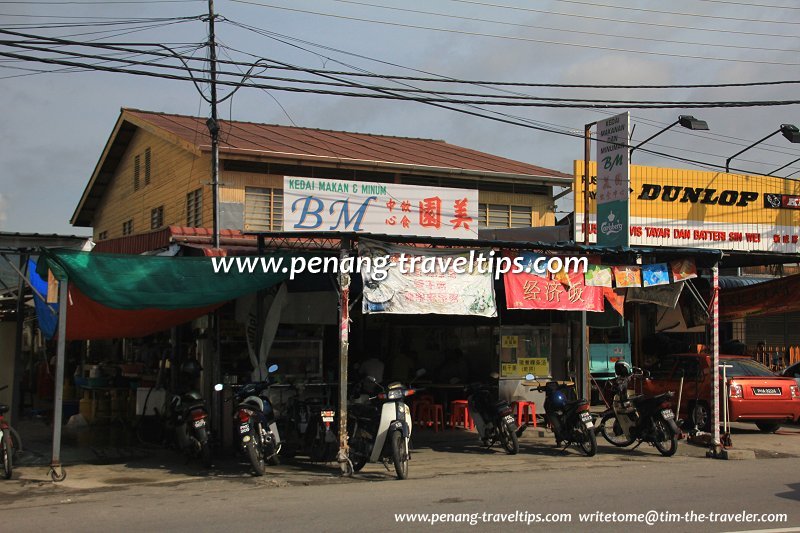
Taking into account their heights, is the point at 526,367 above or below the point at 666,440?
above

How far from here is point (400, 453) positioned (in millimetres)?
10812

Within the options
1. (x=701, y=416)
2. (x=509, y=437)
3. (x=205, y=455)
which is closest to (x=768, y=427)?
(x=701, y=416)

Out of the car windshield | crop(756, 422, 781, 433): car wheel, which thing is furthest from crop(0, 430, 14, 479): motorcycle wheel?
crop(756, 422, 781, 433): car wheel

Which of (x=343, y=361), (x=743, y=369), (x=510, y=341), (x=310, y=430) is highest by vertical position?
(x=510, y=341)

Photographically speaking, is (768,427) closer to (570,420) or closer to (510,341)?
(510,341)

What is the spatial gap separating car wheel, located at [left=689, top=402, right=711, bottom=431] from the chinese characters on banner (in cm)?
328

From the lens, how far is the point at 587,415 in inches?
512

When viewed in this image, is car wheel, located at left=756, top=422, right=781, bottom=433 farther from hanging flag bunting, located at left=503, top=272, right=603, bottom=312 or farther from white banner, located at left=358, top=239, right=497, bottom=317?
white banner, located at left=358, top=239, right=497, bottom=317

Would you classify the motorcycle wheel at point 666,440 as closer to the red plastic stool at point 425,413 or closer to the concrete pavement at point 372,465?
the concrete pavement at point 372,465

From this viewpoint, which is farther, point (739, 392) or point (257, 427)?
point (739, 392)

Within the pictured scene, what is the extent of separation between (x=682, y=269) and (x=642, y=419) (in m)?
2.98

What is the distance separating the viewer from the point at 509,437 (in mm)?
13180

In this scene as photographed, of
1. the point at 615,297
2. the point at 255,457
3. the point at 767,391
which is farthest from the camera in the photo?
the point at 767,391

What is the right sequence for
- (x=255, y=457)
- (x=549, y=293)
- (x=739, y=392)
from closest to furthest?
(x=255, y=457)
(x=549, y=293)
(x=739, y=392)
